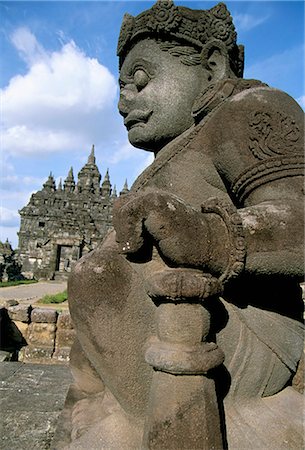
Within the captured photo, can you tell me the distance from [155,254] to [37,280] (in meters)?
28.3

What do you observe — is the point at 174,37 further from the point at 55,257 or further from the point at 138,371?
the point at 55,257

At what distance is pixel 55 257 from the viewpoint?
29.0 m

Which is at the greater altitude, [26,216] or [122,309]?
[26,216]

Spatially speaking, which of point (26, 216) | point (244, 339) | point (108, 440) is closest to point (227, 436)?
point (244, 339)

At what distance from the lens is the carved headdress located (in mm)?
1931

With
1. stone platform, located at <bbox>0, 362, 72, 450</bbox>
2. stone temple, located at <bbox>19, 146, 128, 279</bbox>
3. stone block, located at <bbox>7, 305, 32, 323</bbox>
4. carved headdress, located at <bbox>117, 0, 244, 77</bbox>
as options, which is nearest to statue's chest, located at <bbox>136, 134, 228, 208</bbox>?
carved headdress, located at <bbox>117, 0, 244, 77</bbox>

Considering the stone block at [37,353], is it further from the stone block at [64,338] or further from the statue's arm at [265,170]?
the statue's arm at [265,170]

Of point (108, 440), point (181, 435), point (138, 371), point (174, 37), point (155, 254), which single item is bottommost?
point (108, 440)

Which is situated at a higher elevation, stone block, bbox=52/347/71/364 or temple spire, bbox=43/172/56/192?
temple spire, bbox=43/172/56/192

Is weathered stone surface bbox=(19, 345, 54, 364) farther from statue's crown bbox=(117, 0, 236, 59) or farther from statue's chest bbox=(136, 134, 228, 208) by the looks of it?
statue's crown bbox=(117, 0, 236, 59)

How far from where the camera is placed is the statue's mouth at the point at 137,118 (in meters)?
1.96

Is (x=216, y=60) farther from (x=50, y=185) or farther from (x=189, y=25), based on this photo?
(x=50, y=185)

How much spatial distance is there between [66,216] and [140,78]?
1445 inches

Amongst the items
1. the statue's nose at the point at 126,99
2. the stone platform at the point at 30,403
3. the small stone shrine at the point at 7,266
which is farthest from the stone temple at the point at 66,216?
the statue's nose at the point at 126,99
